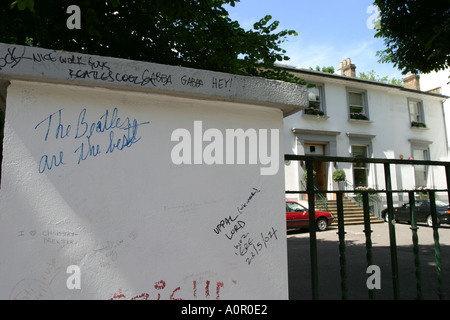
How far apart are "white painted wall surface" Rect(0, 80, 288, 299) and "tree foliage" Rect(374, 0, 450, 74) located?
15.0 ft

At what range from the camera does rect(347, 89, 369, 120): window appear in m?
18.3

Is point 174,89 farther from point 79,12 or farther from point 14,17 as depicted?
point 14,17

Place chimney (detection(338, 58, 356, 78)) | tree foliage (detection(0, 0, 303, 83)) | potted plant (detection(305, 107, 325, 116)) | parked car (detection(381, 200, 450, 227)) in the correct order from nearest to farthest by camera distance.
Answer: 1. tree foliage (detection(0, 0, 303, 83))
2. parked car (detection(381, 200, 450, 227))
3. potted plant (detection(305, 107, 325, 116))
4. chimney (detection(338, 58, 356, 78))

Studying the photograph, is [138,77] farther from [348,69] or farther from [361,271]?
[348,69]

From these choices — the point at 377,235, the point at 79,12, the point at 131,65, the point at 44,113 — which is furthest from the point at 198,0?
the point at 377,235

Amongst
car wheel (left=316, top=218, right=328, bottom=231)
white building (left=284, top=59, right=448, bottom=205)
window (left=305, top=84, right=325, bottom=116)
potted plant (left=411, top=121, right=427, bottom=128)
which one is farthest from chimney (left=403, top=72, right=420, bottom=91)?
car wheel (left=316, top=218, right=328, bottom=231)

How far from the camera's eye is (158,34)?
4777mm

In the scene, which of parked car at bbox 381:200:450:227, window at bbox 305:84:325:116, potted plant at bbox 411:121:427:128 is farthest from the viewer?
potted plant at bbox 411:121:427:128

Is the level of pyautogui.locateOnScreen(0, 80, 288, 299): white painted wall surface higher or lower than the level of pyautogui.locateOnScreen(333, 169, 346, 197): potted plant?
lower

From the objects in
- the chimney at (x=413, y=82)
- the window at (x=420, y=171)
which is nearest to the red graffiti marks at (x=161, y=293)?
the window at (x=420, y=171)

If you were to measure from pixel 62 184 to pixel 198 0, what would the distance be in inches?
139

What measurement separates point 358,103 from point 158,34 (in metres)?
16.6

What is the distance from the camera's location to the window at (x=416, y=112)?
20089 millimetres

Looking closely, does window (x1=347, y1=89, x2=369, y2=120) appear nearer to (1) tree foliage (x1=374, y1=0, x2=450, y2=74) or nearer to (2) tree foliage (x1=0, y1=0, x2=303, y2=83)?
(1) tree foliage (x1=374, y1=0, x2=450, y2=74)
